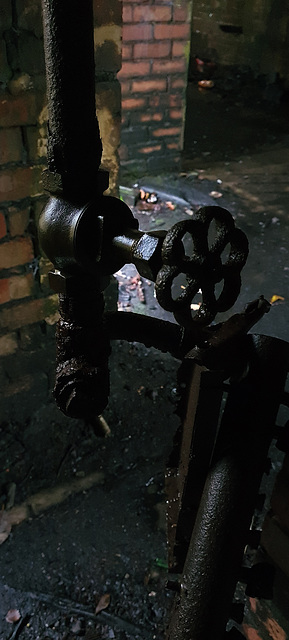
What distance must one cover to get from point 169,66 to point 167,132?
54 centimetres

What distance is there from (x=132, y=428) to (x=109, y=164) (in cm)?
109

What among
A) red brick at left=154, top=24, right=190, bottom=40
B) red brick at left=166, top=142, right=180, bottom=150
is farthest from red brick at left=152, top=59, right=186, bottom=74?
red brick at left=166, top=142, right=180, bottom=150

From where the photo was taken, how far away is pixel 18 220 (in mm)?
1883

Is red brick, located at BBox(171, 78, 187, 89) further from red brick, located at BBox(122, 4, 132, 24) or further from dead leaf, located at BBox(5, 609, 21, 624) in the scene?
dead leaf, located at BBox(5, 609, 21, 624)

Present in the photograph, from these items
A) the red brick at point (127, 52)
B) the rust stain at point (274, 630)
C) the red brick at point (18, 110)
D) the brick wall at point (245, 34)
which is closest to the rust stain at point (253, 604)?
the rust stain at point (274, 630)

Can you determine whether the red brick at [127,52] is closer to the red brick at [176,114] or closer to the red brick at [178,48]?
the red brick at [178,48]

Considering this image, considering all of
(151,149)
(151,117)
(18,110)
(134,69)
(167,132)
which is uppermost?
(18,110)

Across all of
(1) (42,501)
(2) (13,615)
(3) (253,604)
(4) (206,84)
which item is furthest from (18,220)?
(4) (206,84)

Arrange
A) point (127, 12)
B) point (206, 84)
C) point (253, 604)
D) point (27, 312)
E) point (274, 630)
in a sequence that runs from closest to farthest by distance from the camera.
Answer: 1. point (274, 630)
2. point (253, 604)
3. point (27, 312)
4. point (127, 12)
5. point (206, 84)

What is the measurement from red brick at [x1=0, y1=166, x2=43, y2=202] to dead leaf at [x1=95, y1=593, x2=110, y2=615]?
1343 mm

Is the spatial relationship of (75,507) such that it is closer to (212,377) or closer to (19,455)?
(19,455)

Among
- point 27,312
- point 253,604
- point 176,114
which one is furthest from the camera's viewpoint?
point 176,114

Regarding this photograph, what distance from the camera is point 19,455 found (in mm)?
2088

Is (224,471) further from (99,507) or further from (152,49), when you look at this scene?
(152,49)
